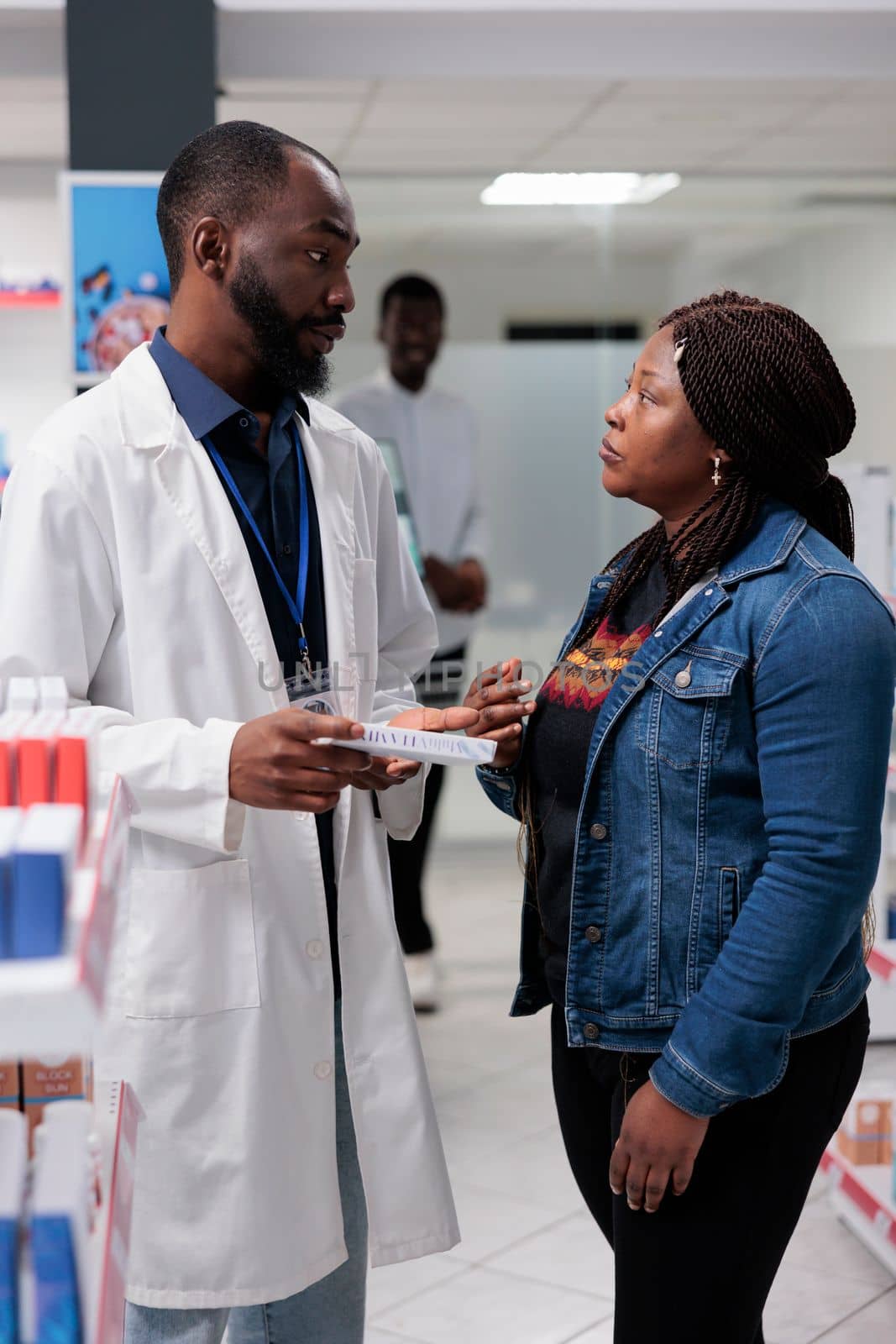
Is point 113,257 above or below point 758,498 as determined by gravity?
above

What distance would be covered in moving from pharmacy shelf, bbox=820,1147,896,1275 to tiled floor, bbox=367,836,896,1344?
1.4 inches

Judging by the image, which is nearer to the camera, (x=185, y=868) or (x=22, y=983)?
(x=22, y=983)

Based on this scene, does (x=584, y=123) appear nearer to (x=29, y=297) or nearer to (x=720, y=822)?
(x=29, y=297)

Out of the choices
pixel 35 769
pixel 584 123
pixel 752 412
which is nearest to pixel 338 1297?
pixel 35 769

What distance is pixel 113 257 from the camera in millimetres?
3090

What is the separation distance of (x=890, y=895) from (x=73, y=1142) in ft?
9.92

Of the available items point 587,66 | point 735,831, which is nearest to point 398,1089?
point 735,831

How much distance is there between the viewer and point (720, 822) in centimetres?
150

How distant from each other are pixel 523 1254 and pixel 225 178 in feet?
7.17

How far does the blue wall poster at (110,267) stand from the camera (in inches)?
121

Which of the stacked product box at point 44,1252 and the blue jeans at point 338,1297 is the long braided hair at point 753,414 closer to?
the blue jeans at point 338,1297

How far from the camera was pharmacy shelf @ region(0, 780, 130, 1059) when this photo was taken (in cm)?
84

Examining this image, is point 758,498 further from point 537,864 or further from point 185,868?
point 185,868

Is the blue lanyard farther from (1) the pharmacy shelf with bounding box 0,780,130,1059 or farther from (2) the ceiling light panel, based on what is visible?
(2) the ceiling light panel
